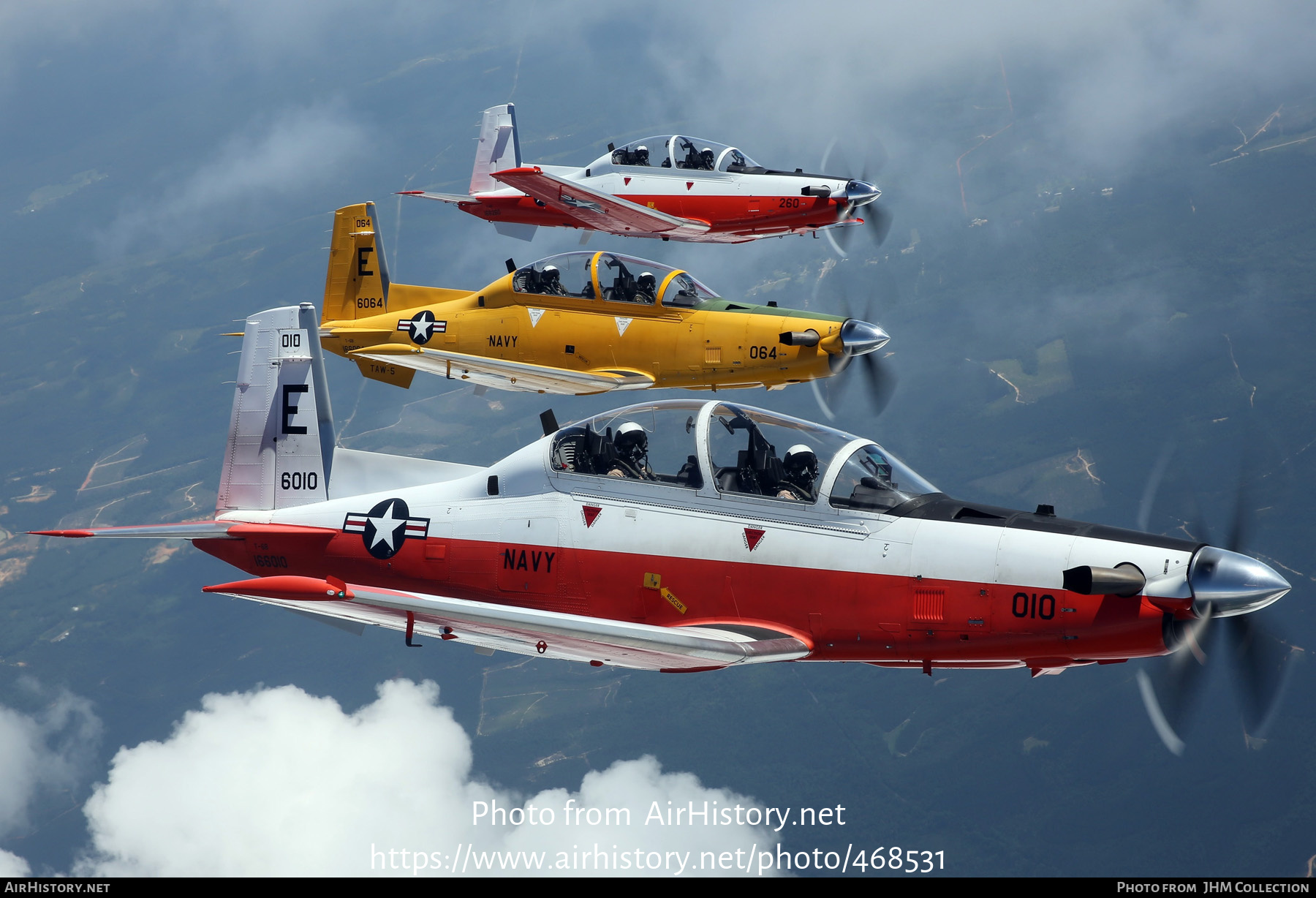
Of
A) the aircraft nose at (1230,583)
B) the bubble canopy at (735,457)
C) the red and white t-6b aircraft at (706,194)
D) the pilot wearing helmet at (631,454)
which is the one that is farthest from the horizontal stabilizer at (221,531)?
the red and white t-6b aircraft at (706,194)

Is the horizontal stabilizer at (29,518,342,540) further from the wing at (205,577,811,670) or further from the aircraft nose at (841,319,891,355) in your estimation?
the aircraft nose at (841,319,891,355)

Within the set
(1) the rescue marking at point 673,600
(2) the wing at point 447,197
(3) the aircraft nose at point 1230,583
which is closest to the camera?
(3) the aircraft nose at point 1230,583

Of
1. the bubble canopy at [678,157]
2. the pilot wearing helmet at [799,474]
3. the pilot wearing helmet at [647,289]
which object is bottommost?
the pilot wearing helmet at [799,474]

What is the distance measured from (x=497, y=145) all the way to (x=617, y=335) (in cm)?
1910

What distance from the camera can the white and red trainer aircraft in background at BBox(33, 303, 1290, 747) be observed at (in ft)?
39.6

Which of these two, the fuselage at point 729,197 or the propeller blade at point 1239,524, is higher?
the fuselage at point 729,197

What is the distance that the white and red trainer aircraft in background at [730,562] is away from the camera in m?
12.1

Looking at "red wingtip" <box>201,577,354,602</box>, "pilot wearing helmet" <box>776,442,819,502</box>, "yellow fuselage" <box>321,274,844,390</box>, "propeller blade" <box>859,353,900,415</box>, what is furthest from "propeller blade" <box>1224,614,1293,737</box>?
"propeller blade" <box>859,353,900,415</box>

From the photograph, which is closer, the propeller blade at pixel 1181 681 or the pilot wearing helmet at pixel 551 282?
the propeller blade at pixel 1181 681

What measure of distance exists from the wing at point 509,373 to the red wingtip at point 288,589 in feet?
40.7

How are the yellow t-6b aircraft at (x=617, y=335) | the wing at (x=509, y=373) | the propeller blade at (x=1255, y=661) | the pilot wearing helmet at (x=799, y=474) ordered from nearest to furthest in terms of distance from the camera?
the propeller blade at (x=1255, y=661), the pilot wearing helmet at (x=799, y=474), the yellow t-6b aircraft at (x=617, y=335), the wing at (x=509, y=373)

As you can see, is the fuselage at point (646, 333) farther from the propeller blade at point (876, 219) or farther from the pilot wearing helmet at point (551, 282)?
the propeller blade at point (876, 219)

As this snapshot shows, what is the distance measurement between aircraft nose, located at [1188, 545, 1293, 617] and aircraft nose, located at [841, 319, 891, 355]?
12.1 m

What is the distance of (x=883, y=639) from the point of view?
43.4 feet
